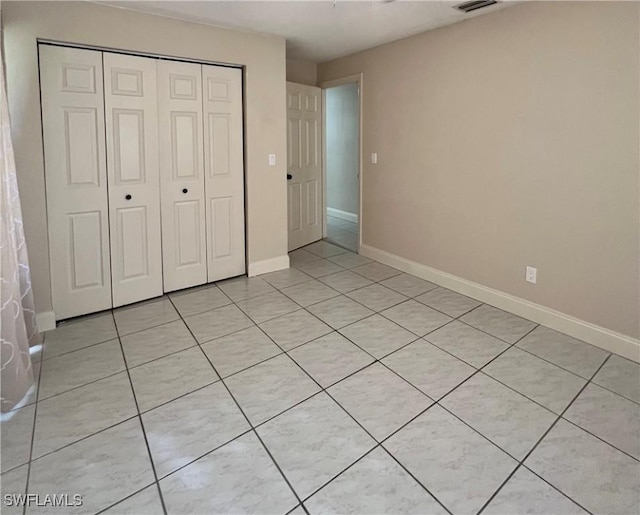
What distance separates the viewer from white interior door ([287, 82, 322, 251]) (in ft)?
16.1

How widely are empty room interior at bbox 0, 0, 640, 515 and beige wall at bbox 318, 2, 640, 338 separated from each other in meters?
0.02

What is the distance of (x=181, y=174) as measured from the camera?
11.9 feet

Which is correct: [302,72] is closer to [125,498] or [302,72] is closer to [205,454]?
[205,454]

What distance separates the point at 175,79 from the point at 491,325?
3.25 m

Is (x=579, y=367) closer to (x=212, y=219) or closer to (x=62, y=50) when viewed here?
(x=212, y=219)

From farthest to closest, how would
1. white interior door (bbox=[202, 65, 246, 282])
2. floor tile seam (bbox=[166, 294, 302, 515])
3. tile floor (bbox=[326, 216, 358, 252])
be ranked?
tile floor (bbox=[326, 216, 358, 252]) → white interior door (bbox=[202, 65, 246, 282]) → floor tile seam (bbox=[166, 294, 302, 515])

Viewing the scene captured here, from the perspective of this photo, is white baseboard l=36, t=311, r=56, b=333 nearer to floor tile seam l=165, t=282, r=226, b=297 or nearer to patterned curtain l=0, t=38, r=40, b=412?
patterned curtain l=0, t=38, r=40, b=412

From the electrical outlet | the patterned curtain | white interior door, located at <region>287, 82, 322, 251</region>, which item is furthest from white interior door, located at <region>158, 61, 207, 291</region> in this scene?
the electrical outlet

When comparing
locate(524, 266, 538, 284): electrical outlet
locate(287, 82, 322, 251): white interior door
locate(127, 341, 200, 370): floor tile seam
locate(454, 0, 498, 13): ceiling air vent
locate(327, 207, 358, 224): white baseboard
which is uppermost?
locate(454, 0, 498, 13): ceiling air vent

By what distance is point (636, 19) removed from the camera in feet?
7.91

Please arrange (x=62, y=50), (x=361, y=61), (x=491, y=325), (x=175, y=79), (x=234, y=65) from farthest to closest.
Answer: (x=361, y=61)
(x=234, y=65)
(x=175, y=79)
(x=491, y=325)
(x=62, y=50)

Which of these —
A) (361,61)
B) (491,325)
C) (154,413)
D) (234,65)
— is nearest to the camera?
(154,413)

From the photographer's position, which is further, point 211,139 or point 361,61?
point 361,61

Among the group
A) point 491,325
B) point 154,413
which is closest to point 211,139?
point 154,413
